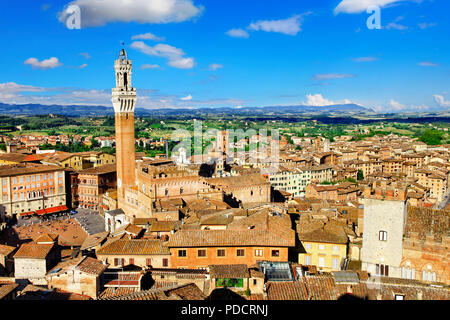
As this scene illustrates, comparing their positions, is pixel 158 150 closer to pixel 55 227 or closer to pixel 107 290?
pixel 55 227

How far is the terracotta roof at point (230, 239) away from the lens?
17500 mm

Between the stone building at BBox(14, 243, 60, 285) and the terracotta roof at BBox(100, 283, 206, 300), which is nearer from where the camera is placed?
the terracotta roof at BBox(100, 283, 206, 300)

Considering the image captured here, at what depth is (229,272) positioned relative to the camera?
14227mm

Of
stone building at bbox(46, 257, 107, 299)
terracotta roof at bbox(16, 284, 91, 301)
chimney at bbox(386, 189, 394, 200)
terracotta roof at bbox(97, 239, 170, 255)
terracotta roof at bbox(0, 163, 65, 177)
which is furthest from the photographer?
terracotta roof at bbox(0, 163, 65, 177)

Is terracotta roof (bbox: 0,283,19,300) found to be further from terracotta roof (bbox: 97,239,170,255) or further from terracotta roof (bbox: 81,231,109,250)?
terracotta roof (bbox: 81,231,109,250)

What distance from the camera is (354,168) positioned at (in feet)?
233

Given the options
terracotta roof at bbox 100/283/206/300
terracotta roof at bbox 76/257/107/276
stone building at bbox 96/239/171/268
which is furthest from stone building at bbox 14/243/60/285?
terracotta roof at bbox 100/283/206/300

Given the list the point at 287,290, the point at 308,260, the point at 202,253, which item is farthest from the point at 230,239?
the point at 287,290

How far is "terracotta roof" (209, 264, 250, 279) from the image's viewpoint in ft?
45.5

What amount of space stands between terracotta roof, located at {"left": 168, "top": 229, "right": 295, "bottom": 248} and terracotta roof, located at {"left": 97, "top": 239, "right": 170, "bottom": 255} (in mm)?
994

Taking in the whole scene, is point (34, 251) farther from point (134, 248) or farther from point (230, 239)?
point (230, 239)

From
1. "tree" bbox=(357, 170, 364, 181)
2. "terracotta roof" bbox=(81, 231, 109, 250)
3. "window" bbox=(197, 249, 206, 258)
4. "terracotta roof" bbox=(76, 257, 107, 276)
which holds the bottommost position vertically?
"tree" bbox=(357, 170, 364, 181)

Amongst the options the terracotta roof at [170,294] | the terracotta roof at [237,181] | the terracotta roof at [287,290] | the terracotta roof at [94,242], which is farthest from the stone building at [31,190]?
the terracotta roof at [287,290]
